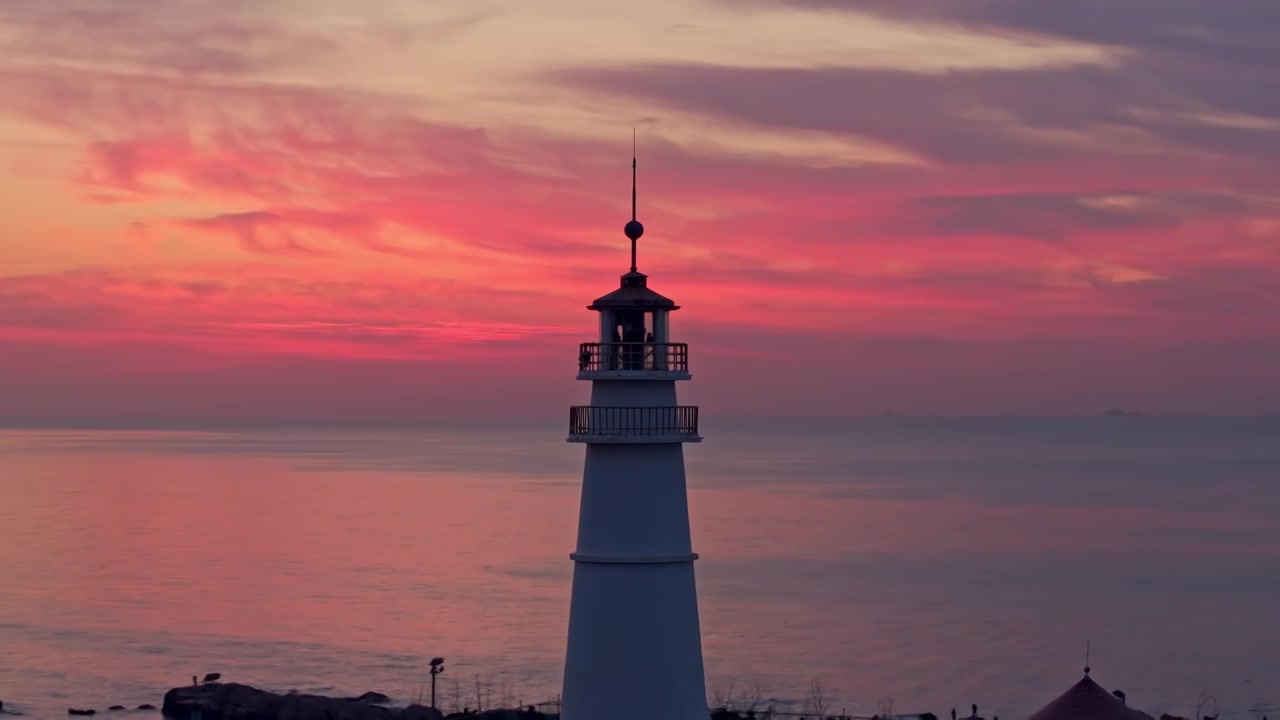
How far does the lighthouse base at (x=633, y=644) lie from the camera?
1772 cm

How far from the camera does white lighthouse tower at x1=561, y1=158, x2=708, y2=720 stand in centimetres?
1773

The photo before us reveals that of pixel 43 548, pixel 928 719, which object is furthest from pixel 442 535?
pixel 928 719

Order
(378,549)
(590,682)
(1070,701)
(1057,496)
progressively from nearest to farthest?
(590,682)
(1070,701)
(378,549)
(1057,496)

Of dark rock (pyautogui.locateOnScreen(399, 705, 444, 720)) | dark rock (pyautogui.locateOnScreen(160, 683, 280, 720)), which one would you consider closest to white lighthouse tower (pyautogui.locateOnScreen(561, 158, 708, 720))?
dark rock (pyautogui.locateOnScreen(399, 705, 444, 720))

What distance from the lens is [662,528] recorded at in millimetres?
17859

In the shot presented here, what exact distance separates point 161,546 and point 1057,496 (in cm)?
8395

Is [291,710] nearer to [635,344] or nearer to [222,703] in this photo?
[222,703]

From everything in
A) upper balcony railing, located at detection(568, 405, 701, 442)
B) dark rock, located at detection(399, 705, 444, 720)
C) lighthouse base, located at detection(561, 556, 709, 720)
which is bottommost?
dark rock, located at detection(399, 705, 444, 720)

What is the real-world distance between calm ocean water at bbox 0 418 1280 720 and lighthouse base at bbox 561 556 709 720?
3001 centimetres

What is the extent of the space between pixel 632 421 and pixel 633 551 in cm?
152

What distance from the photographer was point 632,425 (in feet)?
58.1

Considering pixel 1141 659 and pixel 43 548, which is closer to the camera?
pixel 1141 659

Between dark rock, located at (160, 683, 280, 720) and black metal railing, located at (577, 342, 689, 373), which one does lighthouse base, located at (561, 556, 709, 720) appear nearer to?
black metal railing, located at (577, 342, 689, 373)

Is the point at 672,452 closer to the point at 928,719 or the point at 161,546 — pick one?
the point at 928,719
